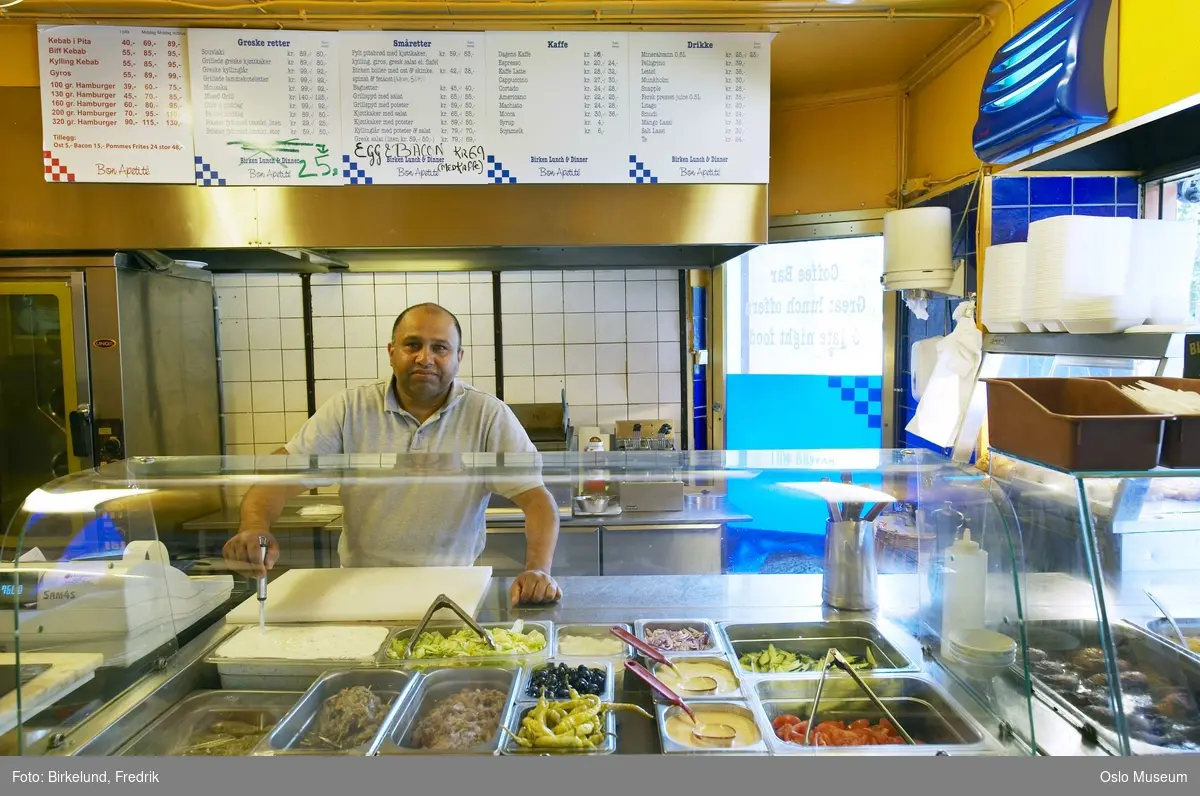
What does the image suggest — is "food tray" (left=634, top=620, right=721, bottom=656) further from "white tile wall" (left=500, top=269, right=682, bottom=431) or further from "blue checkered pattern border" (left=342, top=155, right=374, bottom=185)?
"white tile wall" (left=500, top=269, right=682, bottom=431)

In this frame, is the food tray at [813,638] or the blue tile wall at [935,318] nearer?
the food tray at [813,638]

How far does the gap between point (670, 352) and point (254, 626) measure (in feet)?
10.8

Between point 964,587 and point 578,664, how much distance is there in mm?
892

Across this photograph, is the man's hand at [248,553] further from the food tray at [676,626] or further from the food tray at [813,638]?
the food tray at [813,638]

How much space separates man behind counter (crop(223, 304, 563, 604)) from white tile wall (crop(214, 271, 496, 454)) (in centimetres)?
184

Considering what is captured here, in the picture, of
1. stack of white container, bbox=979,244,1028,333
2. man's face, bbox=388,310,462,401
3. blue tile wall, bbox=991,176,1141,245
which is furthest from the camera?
blue tile wall, bbox=991,176,1141,245

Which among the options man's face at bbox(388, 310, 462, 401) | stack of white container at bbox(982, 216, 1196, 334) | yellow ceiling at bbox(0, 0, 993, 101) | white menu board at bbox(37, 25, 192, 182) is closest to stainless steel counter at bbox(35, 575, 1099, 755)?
man's face at bbox(388, 310, 462, 401)

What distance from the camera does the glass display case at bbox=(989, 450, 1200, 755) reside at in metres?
1.33

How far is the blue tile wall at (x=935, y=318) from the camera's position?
3.54 m

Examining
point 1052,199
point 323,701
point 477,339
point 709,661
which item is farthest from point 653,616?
point 477,339

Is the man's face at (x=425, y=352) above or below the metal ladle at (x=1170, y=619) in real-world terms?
above

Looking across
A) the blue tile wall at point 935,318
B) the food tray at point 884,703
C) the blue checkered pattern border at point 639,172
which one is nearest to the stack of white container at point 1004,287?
the blue tile wall at point 935,318

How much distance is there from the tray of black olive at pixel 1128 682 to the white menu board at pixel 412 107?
9.17ft

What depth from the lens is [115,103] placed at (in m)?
3.24
